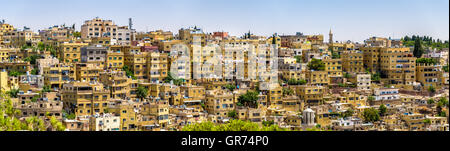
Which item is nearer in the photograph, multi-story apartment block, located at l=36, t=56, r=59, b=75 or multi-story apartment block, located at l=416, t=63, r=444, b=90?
multi-story apartment block, located at l=36, t=56, r=59, b=75

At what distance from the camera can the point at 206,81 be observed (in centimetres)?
1335

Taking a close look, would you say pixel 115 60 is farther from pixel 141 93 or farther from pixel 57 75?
pixel 57 75

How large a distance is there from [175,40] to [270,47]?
2.35 metres

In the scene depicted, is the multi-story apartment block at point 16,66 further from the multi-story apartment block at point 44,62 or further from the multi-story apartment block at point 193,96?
the multi-story apartment block at point 193,96

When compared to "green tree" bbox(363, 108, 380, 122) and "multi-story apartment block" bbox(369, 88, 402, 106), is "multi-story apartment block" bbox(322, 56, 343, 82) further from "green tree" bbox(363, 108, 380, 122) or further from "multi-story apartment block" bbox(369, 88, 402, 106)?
"green tree" bbox(363, 108, 380, 122)

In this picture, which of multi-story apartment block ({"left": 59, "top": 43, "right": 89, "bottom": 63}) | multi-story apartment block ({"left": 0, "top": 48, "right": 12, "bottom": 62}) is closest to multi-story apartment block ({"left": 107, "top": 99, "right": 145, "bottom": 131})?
multi-story apartment block ({"left": 59, "top": 43, "right": 89, "bottom": 63})

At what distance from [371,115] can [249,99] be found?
2.28 m

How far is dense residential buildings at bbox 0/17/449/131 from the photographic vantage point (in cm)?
1083

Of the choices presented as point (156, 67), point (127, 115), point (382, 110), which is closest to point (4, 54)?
point (156, 67)

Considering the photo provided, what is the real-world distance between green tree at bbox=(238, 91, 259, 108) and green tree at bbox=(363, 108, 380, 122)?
2.05 meters

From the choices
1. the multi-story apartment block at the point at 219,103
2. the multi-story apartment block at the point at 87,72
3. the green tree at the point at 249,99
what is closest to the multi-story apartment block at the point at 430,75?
the green tree at the point at 249,99
